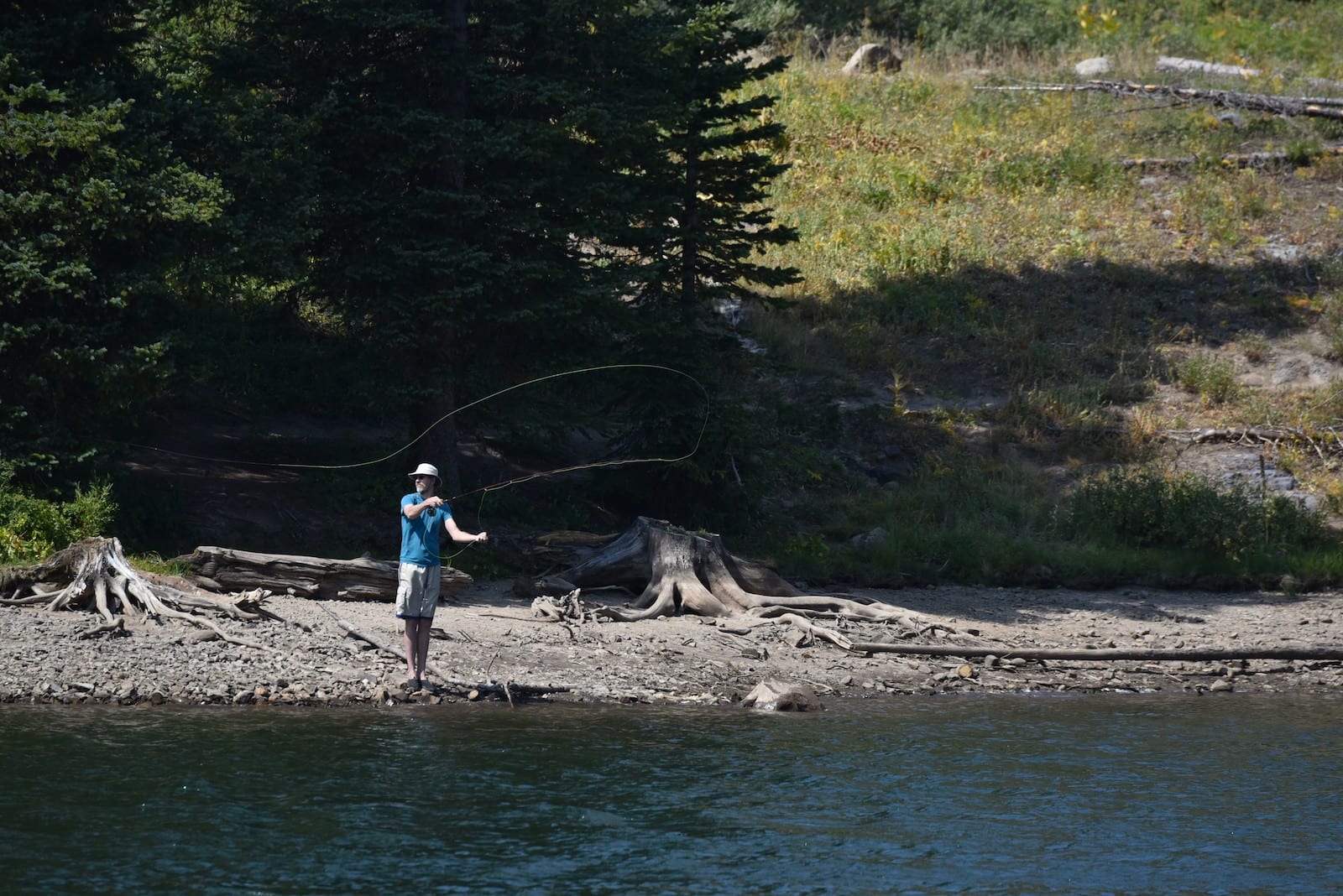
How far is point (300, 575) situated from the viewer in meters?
12.9

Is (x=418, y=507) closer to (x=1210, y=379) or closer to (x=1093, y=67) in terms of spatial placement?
(x=1210, y=379)

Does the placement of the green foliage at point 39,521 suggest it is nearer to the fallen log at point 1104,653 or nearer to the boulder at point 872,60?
the fallen log at point 1104,653

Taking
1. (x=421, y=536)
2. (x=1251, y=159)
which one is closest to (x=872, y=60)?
(x=1251, y=159)

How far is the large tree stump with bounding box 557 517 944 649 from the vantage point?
45.4 ft

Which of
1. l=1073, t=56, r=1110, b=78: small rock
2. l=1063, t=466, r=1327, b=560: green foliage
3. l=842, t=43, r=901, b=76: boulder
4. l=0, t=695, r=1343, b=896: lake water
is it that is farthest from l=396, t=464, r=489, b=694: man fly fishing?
l=1073, t=56, r=1110, b=78: small rock

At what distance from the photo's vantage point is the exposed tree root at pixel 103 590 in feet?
39.9

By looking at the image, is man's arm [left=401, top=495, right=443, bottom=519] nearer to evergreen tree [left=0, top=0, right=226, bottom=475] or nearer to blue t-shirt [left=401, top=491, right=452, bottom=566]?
blue t-shirt [left=401, top=491, right=452, bottom=566]

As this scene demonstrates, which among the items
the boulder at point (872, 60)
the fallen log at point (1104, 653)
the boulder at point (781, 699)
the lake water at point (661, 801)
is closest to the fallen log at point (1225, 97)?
the boulder at point (872, 60)

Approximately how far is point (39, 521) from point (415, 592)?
15.7 feet

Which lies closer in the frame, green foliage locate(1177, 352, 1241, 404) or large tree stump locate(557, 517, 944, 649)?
large tree stump locate(557, 517, 944, 649)

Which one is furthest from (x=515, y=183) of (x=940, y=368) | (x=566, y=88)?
(x=940, y=368)

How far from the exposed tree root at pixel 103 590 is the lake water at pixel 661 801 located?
1.63m

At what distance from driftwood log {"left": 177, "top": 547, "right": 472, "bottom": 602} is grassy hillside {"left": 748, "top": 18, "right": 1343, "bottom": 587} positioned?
16.5 ft

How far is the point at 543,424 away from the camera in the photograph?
629 inches
